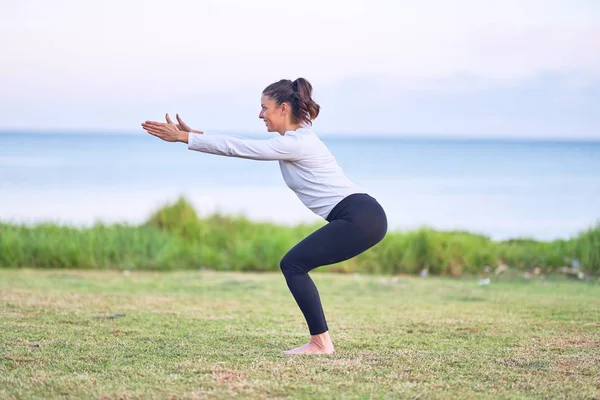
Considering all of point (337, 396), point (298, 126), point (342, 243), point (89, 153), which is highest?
point (89, 153)

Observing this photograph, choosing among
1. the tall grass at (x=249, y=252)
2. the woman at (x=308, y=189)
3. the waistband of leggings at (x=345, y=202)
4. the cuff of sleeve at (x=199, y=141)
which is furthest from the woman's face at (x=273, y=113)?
the tall grass at (x=249, y=252)

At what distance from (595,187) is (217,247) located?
811 inches

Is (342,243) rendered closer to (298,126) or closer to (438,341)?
(298,126)

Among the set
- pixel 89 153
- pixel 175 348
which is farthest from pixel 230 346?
pixel 89 153

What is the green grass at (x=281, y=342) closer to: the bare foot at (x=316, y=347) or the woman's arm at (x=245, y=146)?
the bare foot at (x=316, y=347)

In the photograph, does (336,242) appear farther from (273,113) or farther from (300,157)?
(273,113)

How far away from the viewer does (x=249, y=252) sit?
1113 centimetres

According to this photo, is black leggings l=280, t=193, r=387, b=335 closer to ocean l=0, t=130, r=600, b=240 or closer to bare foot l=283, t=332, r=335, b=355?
bare foot l=283, t=332, r=335, b=355

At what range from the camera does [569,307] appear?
7242mm

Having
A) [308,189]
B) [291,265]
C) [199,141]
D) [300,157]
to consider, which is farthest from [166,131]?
[291,265]

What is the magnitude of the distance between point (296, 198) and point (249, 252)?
12.9m

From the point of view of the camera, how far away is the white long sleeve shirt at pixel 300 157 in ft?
15.5

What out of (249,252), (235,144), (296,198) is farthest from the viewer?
(296,198)

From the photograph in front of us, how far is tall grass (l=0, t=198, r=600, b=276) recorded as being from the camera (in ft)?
34.8
